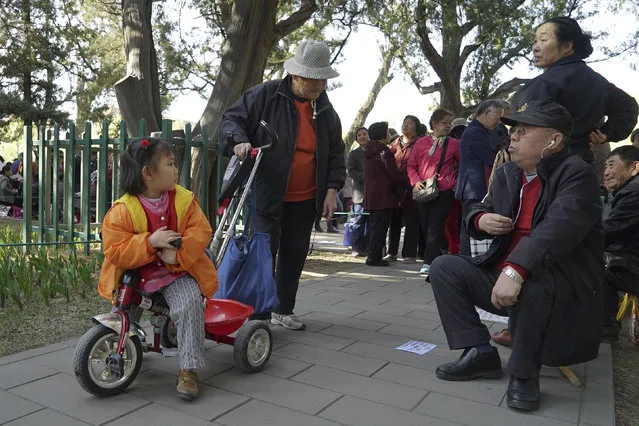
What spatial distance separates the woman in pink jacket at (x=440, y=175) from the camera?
22.0 ft

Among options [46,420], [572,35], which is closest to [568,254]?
[572,35]

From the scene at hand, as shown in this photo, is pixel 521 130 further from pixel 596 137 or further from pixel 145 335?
pixel 145 335

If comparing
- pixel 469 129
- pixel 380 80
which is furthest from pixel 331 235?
pixel 380 80

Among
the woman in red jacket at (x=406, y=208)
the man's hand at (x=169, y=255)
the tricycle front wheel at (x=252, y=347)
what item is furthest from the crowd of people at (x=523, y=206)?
the woman in red jacket at (x=406, y=208)

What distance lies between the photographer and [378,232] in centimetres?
738

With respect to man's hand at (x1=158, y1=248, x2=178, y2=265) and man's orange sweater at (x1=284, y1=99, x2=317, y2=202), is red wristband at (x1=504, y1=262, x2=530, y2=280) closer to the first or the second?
man's hand at (x1=158, y1=248, x2=178, y2=265)

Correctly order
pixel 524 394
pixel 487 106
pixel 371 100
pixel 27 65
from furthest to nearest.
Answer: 1. pixel 371 100
2. pixel 27 65
3. pixel 487 106
4. pixel 524 394

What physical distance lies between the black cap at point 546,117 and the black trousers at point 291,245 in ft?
5.42

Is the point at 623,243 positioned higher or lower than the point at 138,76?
lower

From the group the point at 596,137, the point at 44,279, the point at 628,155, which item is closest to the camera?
the point at 596,137

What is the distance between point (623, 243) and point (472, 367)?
165 cm

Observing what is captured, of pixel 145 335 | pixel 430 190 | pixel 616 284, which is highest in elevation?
pixel 430 190

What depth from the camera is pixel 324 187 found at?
4141mm

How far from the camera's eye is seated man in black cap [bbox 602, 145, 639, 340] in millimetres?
3943
